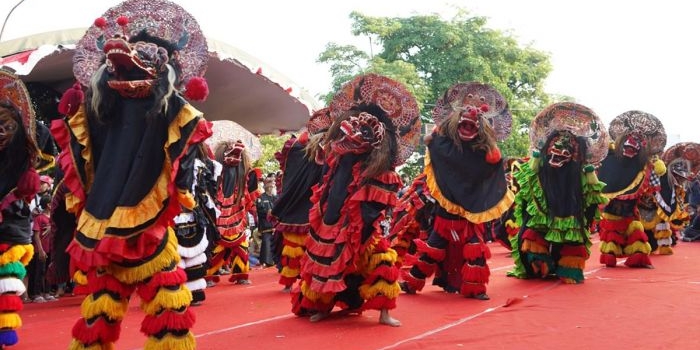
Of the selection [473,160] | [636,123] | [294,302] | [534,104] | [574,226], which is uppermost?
[534,104]

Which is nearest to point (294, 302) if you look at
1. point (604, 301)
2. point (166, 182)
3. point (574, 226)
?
point (166, 182)

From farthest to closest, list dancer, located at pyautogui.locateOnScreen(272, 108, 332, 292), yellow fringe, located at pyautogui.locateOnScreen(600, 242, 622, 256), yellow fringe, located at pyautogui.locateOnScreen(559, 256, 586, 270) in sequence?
yellow fringe, located at pyautogui.locateOnScreen(600, 242, 622, 256) < yellow fringe, located at pyautogui.locateOnScreen(559, 256, 586, 270) < dancer, located at pyautogui.locateOnScreen(272, 108, 332, 292)

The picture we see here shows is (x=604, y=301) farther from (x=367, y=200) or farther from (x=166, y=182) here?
(x=166, y=182)

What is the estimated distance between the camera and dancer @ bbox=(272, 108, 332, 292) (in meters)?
8.21

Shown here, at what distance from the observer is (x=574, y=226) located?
8.48 m

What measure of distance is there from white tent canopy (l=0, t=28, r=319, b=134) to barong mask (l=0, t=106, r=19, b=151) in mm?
4390

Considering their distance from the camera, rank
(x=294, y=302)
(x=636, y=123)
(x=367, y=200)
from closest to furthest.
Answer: (x=367, y=200) < (x=294, y=302) < (x=636, y=123)

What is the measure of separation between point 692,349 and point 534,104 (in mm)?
25981

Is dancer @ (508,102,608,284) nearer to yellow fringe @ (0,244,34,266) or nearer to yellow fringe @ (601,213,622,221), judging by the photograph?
yellow fringe @ (601,213,622,221)

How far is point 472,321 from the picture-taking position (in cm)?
603

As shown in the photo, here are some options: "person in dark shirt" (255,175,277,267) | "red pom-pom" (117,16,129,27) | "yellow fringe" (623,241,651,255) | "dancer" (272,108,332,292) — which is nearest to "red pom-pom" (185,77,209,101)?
"red pom-pom" (117,16,129,27)

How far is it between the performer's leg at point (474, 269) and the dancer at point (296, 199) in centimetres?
184

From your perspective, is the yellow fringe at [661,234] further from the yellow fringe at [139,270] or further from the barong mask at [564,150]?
the yellow fringe at [139,270]

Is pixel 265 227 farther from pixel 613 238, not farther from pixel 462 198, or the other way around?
pixel 462 198
